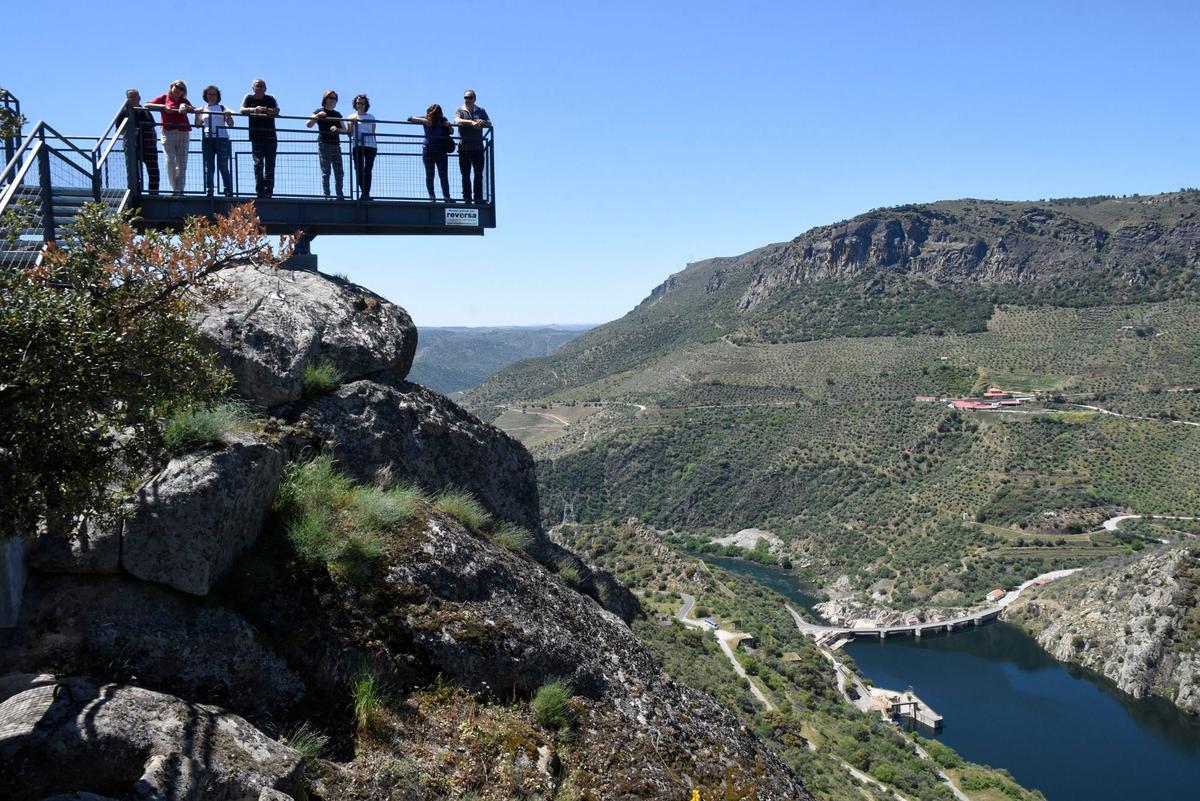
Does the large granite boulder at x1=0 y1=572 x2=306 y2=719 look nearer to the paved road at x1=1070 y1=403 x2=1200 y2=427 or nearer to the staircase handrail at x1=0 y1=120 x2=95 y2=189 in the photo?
the staircase handrail at x1=0 y1=120 x2=95 y2=189

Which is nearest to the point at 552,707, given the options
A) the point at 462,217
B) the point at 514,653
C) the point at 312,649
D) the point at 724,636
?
the point at 514,653

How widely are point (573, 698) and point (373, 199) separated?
23.4 ft

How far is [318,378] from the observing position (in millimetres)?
7520

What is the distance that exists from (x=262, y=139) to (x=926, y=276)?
491ft

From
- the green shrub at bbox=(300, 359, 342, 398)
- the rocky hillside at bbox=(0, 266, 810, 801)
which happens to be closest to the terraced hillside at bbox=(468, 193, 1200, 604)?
the rocky hillside at bbox=(0, 266, 810, 801)

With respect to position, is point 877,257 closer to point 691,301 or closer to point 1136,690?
point 691,301

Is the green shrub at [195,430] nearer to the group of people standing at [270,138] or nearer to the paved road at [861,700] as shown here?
the group of people standing at [270,138]

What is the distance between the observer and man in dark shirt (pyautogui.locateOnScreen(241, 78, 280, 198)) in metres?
10.4

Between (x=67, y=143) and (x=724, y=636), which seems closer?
(x=67, y=143)

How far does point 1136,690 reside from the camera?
54938 mm

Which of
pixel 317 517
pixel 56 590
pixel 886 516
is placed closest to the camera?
pixel 56 590

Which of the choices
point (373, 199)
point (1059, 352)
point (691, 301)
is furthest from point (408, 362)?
point (691, 301)

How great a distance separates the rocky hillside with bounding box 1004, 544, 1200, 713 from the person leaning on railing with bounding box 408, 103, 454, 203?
5710 centimetres

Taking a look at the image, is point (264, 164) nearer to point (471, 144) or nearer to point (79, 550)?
point (471, 144)
